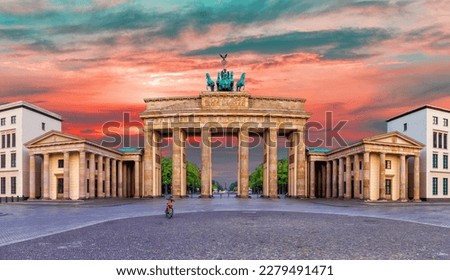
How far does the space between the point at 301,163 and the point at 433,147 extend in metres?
22.5

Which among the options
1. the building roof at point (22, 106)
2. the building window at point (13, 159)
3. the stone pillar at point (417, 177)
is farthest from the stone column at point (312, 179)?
the building window at point (13, 159)

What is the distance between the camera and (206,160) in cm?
7500

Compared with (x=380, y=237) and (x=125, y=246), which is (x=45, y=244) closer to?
(x=125, y=246)

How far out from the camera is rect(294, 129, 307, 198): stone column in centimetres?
7606

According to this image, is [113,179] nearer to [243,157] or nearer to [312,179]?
[243,157]

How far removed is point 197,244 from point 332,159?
201 ft

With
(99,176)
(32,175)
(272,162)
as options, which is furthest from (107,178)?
(272,162)

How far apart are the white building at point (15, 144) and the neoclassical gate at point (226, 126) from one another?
1986cm

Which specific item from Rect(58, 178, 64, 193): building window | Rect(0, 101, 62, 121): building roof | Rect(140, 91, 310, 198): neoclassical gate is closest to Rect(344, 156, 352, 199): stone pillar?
Rect(140, 91, 310, 198): neoclassical gate

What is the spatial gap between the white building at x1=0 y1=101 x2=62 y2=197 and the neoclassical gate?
65.2 ft

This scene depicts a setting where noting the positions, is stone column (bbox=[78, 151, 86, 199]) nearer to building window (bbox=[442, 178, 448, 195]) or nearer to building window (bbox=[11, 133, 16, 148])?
building window (bbox=[11, 133, 16, 148])

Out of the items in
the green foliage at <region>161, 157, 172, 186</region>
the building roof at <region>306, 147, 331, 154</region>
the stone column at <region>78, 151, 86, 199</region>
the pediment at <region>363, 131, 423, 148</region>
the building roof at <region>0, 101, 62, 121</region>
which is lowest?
the green foliage at <region>161, 157, 172, 186</region>

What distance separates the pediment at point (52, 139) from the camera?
60.6 m
